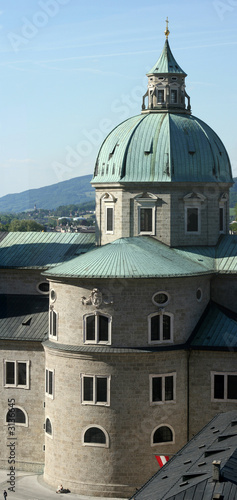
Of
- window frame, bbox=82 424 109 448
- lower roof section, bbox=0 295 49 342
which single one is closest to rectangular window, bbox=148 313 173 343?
window frame, bbox=82 424 109 448

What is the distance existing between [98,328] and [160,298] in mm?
4838

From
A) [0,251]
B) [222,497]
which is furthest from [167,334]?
[222,497]

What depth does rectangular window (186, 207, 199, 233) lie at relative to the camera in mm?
72694

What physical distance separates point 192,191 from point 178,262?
23.5ft

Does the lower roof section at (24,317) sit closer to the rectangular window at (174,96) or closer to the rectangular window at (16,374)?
the rectangular window at (16,374)

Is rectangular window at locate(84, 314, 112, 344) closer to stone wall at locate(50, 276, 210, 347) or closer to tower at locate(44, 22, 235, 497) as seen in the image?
tower at locate(44, 22, 235, 497)

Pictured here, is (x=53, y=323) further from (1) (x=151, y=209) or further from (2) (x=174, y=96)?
(2) (x=174, y=96)

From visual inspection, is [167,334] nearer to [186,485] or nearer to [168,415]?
[168,415]

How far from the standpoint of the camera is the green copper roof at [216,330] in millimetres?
65812

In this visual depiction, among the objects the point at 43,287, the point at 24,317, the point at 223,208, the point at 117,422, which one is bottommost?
the point at 117,422

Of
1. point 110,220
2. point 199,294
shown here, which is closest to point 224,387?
point 199,294

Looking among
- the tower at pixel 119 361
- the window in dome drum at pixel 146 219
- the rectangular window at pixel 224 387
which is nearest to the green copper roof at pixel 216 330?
the tower at pixel 119 361

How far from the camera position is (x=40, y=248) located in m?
77.8

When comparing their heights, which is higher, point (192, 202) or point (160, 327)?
point (192, 202)
